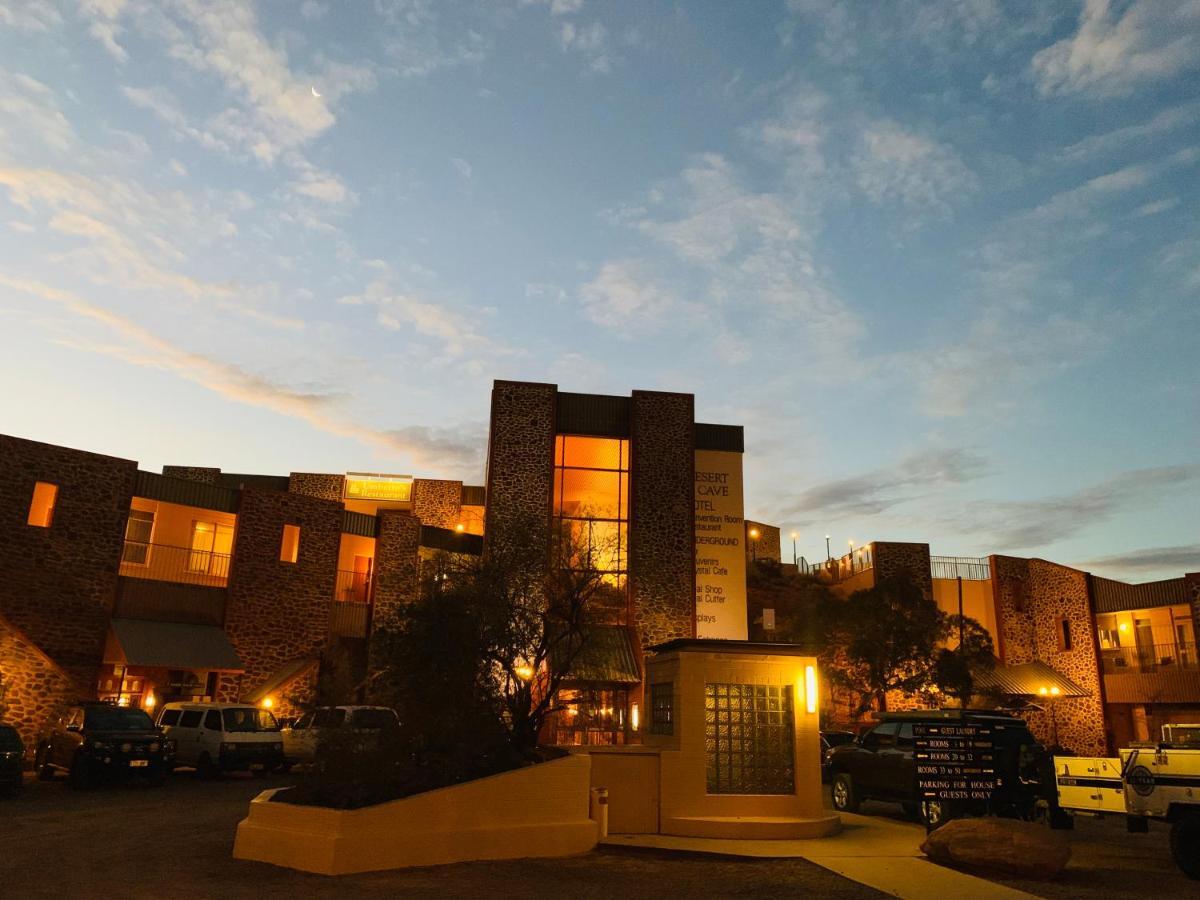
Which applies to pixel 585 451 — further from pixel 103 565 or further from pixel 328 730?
pixel 328 730

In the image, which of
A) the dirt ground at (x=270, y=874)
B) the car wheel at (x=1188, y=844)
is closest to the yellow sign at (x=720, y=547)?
the dirt ground at (x=270, y=874)

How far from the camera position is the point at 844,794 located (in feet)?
55.9

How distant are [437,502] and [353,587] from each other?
9652mm

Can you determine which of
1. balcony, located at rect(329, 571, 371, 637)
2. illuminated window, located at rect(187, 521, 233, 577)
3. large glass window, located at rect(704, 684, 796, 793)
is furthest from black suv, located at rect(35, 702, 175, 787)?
large glass window, located at rect(704, 684, 796, 793)

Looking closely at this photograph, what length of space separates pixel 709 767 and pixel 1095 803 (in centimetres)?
548

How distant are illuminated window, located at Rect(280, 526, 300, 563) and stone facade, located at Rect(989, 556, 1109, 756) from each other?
27.2 meters

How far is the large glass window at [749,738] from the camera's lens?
13.9m

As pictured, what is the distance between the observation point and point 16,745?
16734 millimetres

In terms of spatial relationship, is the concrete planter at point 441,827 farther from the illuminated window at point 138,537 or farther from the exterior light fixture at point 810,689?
the illuminated window at point 138,537

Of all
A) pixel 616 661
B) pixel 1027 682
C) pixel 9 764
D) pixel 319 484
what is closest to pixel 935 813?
pixel 616 661

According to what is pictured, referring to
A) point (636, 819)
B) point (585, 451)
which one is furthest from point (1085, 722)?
point (636, 819)

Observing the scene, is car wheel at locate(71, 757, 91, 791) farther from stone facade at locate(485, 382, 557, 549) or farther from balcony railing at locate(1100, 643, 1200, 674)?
balcony railing at locate(1100, 643, 1200, 674)

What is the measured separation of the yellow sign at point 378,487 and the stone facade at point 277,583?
10.6 metres

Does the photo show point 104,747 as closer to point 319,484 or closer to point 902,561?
point 319,484
